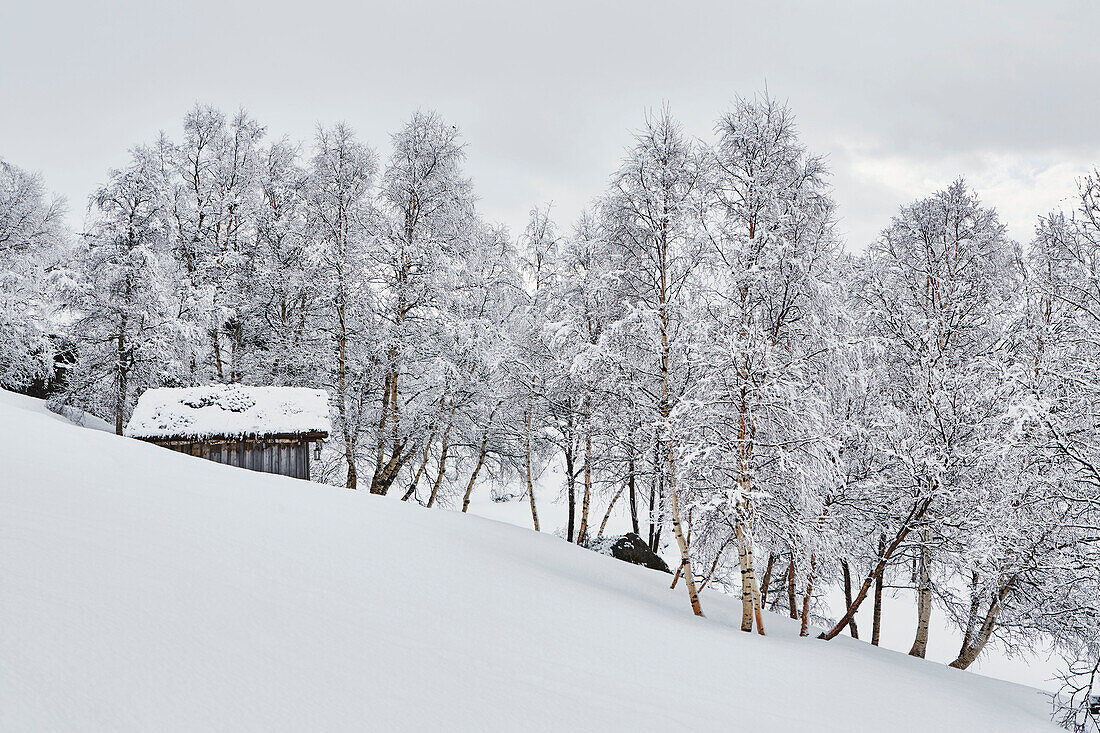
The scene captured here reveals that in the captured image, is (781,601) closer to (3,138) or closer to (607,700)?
(607,700)

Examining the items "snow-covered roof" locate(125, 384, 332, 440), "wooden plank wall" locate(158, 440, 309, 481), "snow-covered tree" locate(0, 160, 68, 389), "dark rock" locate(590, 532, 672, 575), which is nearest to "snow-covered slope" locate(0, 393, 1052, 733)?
"snow-covered roof" locate(125, 384, 332, 440)

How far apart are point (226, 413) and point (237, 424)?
0.37m

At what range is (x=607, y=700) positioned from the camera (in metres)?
4.95

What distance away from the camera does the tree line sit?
9.66 m

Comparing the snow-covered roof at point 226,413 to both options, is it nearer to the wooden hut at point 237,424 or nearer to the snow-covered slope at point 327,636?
the wooden hut at point 237,424

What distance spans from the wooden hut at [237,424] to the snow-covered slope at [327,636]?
3.98m

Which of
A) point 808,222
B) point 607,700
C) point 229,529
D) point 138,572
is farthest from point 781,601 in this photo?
point 138,572

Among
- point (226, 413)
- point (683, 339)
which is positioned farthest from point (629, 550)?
point (226, 413)

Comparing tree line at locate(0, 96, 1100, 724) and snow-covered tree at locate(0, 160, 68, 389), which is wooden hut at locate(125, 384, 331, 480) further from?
snow-covered tree at locate(0, 160, 68, 389)

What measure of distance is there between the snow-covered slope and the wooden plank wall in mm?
4085

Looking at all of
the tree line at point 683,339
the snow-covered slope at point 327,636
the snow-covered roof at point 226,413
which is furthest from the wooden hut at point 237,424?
the snow-covered slope at point 327,636

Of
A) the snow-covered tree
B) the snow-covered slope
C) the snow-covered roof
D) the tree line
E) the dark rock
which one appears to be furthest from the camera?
the snow-covered tree

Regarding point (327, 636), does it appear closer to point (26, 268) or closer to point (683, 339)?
point (683, 339)

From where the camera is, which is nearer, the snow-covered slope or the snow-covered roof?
the snow-covered slope
